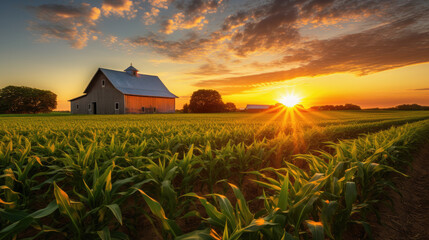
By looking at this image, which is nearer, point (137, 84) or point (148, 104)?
point (148, 104)

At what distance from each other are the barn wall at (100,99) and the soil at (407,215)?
3594 centimetres

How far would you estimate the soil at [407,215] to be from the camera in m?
2.56

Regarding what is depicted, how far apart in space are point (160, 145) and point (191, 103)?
58.4 meters

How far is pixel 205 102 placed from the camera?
6072 centimetres

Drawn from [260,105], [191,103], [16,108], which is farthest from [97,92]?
[260,105]

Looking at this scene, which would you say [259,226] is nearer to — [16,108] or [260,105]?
[16,108]

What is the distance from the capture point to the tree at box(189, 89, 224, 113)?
2378 inches

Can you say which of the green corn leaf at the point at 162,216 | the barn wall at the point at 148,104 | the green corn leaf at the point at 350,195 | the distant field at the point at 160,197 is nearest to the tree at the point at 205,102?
the barn wall at the point at 148,104

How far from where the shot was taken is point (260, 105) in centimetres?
10600

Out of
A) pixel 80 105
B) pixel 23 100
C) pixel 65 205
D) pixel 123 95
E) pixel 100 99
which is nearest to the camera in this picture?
pixel 65 205

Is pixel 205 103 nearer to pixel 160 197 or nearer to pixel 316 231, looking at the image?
pixel 160 197

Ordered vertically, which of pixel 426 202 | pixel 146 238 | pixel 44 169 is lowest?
pixel 426 202

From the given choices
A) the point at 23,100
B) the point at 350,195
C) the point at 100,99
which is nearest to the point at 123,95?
the point at 100,99

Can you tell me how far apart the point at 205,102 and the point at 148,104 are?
81.2 ft
